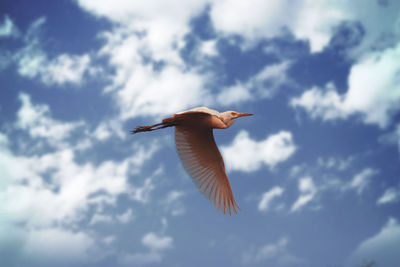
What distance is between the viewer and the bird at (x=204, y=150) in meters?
6.19

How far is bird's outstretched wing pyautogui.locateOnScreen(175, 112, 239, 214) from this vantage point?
266 inches

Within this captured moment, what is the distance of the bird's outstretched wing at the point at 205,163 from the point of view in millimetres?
6766

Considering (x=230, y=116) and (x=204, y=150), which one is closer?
(x=230, y=116)

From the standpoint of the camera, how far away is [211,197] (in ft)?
22.9

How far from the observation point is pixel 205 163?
23.6 ft

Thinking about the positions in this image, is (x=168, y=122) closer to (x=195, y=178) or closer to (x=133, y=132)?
(x=133, y=132)

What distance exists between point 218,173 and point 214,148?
1.99 feet

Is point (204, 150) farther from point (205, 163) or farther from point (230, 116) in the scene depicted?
point (230, 116)

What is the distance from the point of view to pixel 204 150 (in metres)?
7.07

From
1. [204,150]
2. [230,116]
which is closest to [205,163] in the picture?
[204,150]

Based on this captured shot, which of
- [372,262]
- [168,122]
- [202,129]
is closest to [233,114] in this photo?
[202,129]

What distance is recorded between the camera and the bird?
6191mm

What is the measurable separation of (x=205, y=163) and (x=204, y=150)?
1.07 ft

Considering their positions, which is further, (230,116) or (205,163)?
(205,163)
